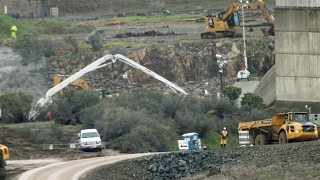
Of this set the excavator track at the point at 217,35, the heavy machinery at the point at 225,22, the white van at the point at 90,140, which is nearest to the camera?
the white van at the point at 90,140

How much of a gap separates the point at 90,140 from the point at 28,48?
3165 centimetres

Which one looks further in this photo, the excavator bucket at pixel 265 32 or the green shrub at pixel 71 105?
the excavator bucket at pixel 265 32

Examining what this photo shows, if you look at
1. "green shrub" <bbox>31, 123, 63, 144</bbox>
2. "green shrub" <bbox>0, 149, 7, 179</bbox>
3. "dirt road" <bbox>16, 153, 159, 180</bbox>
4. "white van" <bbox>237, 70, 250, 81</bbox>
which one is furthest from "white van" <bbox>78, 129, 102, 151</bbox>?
"white van" <bbox>237, 70, 250, 81</bbox>

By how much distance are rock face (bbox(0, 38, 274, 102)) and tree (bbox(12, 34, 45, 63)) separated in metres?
0.50

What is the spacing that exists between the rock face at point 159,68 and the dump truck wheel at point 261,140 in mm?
29318

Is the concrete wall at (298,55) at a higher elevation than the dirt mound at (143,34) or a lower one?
lower

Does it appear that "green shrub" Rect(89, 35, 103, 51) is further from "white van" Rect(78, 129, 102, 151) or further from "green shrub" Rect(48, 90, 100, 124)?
"white van" Rect(78, 129, 102, 151)

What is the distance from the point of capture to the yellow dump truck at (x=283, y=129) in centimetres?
5388

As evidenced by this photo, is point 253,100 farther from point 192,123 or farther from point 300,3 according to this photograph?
point 192,123

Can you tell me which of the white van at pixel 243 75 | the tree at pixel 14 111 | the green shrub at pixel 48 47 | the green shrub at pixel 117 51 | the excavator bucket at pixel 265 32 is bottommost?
the tree at pixel 14 111

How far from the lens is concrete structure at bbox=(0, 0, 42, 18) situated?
118 meters

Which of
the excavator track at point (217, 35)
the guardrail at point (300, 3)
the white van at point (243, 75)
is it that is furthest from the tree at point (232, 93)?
the excavator track at point (217, 35)

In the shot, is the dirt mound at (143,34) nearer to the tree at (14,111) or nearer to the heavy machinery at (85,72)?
the heavy machinery at (85,72)

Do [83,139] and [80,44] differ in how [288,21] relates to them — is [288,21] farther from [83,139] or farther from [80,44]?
[80,44]
